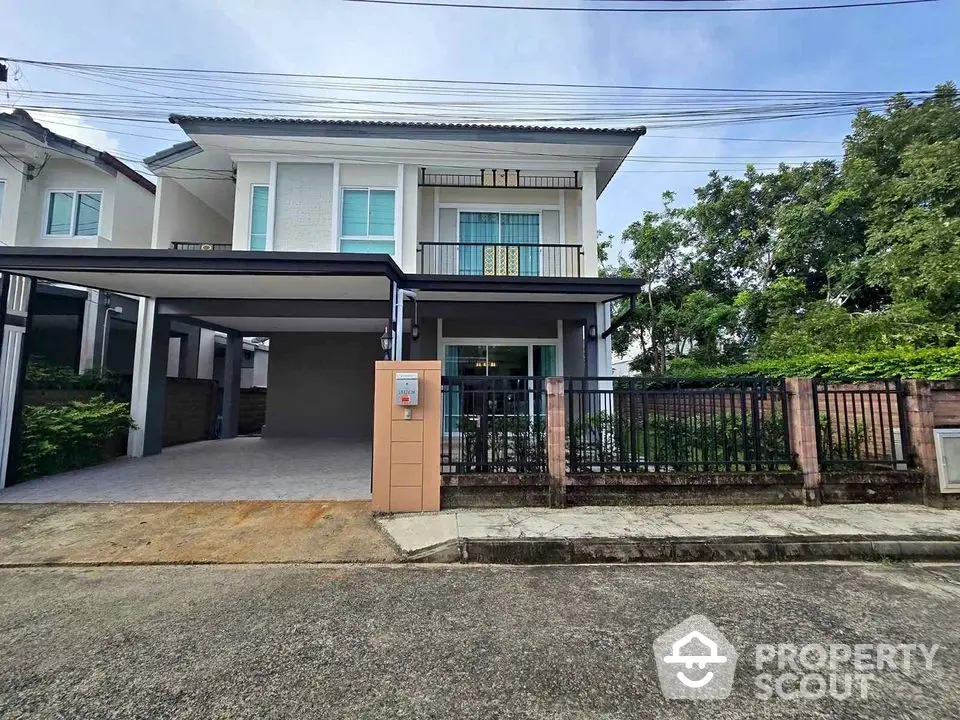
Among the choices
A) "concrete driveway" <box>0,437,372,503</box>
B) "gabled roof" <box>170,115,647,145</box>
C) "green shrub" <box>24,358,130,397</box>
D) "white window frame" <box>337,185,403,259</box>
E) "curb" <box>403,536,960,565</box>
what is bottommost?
"curb" <box>403,536,960,565</box>

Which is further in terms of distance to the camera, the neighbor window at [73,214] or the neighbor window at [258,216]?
the neighbor window at [73,214]

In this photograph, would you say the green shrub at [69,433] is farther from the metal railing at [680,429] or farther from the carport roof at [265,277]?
the metal railing at [680,429]

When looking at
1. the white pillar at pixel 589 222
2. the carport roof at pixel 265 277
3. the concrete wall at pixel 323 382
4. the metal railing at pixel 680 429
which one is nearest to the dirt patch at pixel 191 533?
the metal railing at pixel 680 429

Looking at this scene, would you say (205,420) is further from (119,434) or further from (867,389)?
(867,389)

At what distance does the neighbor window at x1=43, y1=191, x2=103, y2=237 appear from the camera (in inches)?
432

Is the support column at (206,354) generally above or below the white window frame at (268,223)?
below

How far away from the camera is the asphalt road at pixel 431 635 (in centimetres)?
214

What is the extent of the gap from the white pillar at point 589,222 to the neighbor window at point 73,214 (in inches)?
476

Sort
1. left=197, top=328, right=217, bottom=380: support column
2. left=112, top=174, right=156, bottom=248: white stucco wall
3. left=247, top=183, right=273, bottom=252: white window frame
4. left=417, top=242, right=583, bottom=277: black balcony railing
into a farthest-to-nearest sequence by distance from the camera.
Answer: left=197, top=328, right=217, bottom=380: support column, left=112, top=174, right=156, bottom=248: white stucco wall, left=417, top=242, right=583, bottom=277: black balcony railing, left=247, top=183, right=273, bottom=252: white window frame

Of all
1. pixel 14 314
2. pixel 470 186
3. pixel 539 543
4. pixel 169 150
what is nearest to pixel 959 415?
pixel 539 543

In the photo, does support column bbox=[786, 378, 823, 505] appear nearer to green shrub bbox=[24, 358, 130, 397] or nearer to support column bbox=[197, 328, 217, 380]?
green shrub bbox=[24, 358, 130, 397]

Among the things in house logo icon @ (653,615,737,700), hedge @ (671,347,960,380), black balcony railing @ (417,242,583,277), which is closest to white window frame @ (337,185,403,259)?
black balcony railing @ (417,242,583,277)

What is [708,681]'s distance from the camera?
2.32 metres

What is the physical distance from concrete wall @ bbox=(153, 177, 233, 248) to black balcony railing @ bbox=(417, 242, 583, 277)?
592 cm
